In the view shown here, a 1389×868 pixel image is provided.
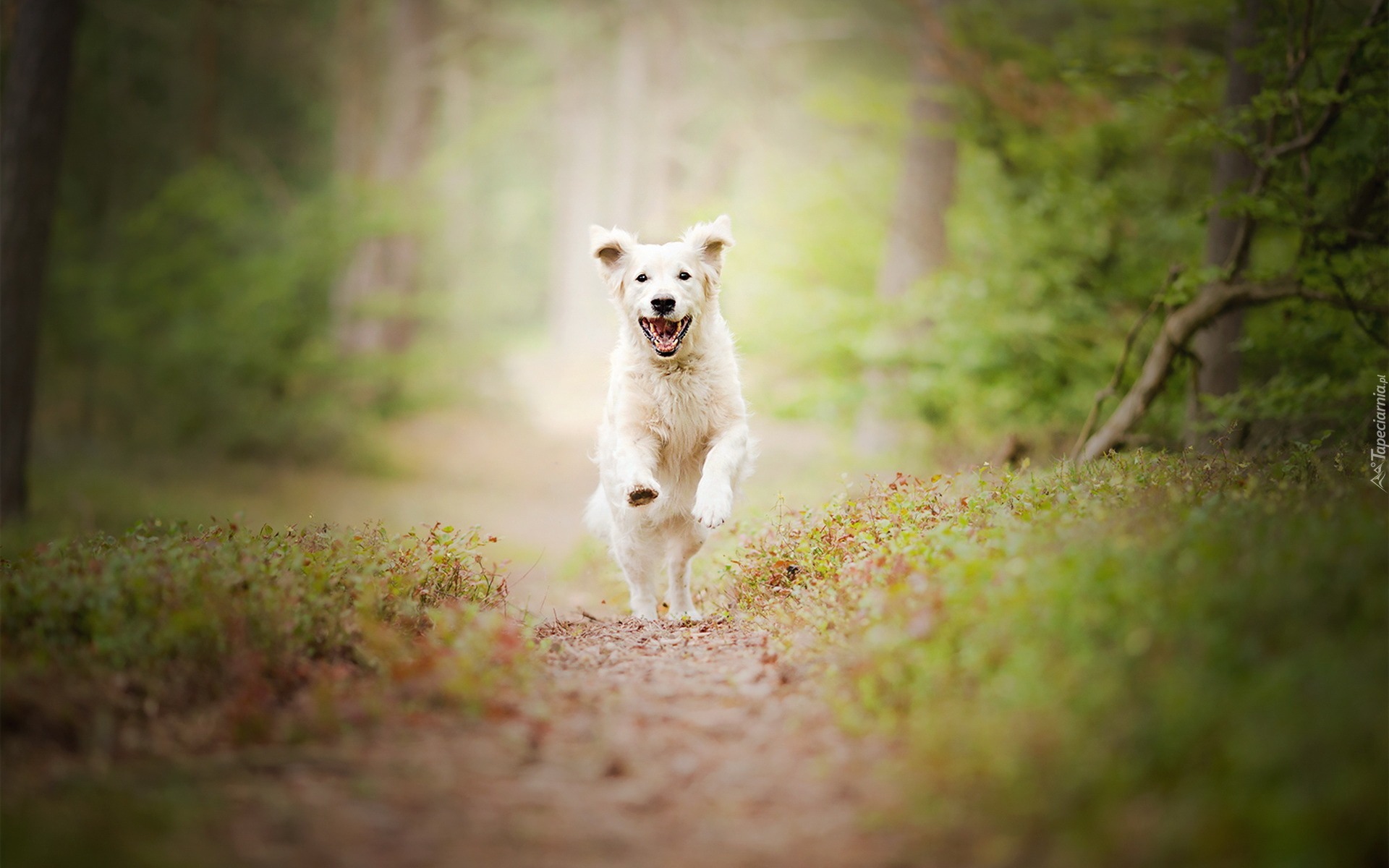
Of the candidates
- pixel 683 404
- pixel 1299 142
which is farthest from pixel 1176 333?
pixel 683 404

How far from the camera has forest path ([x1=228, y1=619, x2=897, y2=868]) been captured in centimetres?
280

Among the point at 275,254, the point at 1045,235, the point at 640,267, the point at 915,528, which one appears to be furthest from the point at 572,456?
the point at 915,528

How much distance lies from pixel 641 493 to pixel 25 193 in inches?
354

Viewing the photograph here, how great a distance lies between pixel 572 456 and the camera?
21609 mm

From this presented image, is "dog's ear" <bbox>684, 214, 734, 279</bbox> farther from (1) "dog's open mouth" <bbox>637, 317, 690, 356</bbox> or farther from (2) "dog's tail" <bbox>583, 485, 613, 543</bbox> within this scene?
(2) "dog's tail" <bbox>583, 485, 613, 543</bbox>

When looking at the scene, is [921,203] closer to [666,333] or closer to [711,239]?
[711,239]

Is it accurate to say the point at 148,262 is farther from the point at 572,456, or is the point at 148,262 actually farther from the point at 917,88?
the point at 917,88

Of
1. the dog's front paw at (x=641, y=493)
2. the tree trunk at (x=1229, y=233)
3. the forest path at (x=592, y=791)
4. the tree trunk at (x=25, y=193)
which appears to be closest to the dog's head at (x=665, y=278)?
the dog's front paw at (x=641, y=493)

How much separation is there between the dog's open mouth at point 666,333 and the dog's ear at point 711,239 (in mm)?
716

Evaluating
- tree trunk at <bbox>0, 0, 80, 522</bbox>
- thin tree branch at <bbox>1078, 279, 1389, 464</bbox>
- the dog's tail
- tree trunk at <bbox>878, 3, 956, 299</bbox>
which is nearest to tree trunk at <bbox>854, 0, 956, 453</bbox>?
tree trunk at <bbox>878, 3, 956, 299</bbox>

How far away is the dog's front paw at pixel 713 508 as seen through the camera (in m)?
5.93

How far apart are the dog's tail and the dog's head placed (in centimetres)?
161

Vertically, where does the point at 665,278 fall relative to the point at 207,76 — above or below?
below

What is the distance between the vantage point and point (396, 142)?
75.8ft
